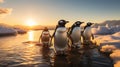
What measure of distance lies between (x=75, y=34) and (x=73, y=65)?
5984 mm

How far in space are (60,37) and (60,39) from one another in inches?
4.6

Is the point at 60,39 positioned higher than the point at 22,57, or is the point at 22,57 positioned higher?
the point at 60,39

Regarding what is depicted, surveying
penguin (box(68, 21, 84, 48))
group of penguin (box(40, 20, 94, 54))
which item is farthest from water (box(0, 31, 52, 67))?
penguin (box(68, 21, 84, 48))

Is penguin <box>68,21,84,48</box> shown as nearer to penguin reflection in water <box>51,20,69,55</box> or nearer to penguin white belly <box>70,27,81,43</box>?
penguin white belly <box>70,27,81,43</box>

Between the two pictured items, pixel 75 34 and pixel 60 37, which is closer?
pixel 60 37

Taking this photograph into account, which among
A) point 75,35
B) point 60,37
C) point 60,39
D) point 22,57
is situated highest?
point 60,37

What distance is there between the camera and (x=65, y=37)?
12375mm

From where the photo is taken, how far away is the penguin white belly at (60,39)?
12066mm

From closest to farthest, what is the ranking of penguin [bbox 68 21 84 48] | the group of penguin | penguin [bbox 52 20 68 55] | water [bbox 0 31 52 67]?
water [bbox 0 31 52 67]
penguin [bbox 52 20 68 55]
the group of penguin
penguin [bbox 68 21 84 48]

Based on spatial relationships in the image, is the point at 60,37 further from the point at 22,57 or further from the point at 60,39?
the point at 22,57

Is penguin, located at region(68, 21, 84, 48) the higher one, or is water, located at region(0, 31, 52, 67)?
penguin, located at region(68, 21, 84, 48)

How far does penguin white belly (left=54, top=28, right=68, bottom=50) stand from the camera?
12.1 m

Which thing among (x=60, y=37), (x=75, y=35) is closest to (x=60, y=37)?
(x=60, y=37)

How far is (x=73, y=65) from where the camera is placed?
9.81m
